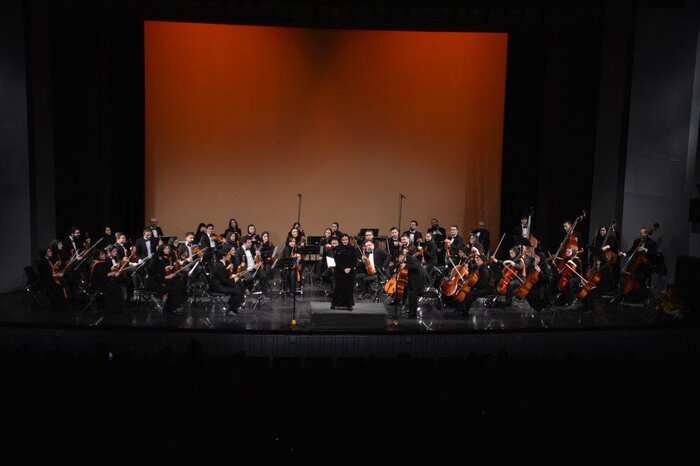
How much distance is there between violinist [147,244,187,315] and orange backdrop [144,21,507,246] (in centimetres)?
653

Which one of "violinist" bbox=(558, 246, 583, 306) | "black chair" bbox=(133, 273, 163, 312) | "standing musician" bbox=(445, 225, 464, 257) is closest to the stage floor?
"black chair" bbox=(133, 273, 163, 312)

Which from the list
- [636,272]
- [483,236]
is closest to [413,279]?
[636,272]

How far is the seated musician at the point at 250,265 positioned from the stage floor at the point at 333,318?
454 mm

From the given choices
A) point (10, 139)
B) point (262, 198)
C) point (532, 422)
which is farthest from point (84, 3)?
point (532, 422)

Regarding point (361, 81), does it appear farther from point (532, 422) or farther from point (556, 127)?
point (532, 422)

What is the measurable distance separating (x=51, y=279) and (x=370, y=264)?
5930 mm

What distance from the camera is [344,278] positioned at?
42.7ft

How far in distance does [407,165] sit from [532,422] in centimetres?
1358

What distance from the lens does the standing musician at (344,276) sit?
→ 507 inches

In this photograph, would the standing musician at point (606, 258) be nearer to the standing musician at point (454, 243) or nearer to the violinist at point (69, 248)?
the standing musician at point (454, 243)

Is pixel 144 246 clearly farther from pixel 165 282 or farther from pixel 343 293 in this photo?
pixel 343 293

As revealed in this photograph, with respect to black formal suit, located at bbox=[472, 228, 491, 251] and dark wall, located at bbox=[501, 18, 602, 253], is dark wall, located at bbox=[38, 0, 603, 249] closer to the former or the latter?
dark wall, located at bbox=[501, 18, 602, 253]

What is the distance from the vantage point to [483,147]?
789 inches

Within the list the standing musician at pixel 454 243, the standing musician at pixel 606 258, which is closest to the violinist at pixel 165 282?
the standing musician at pixel 454 243
